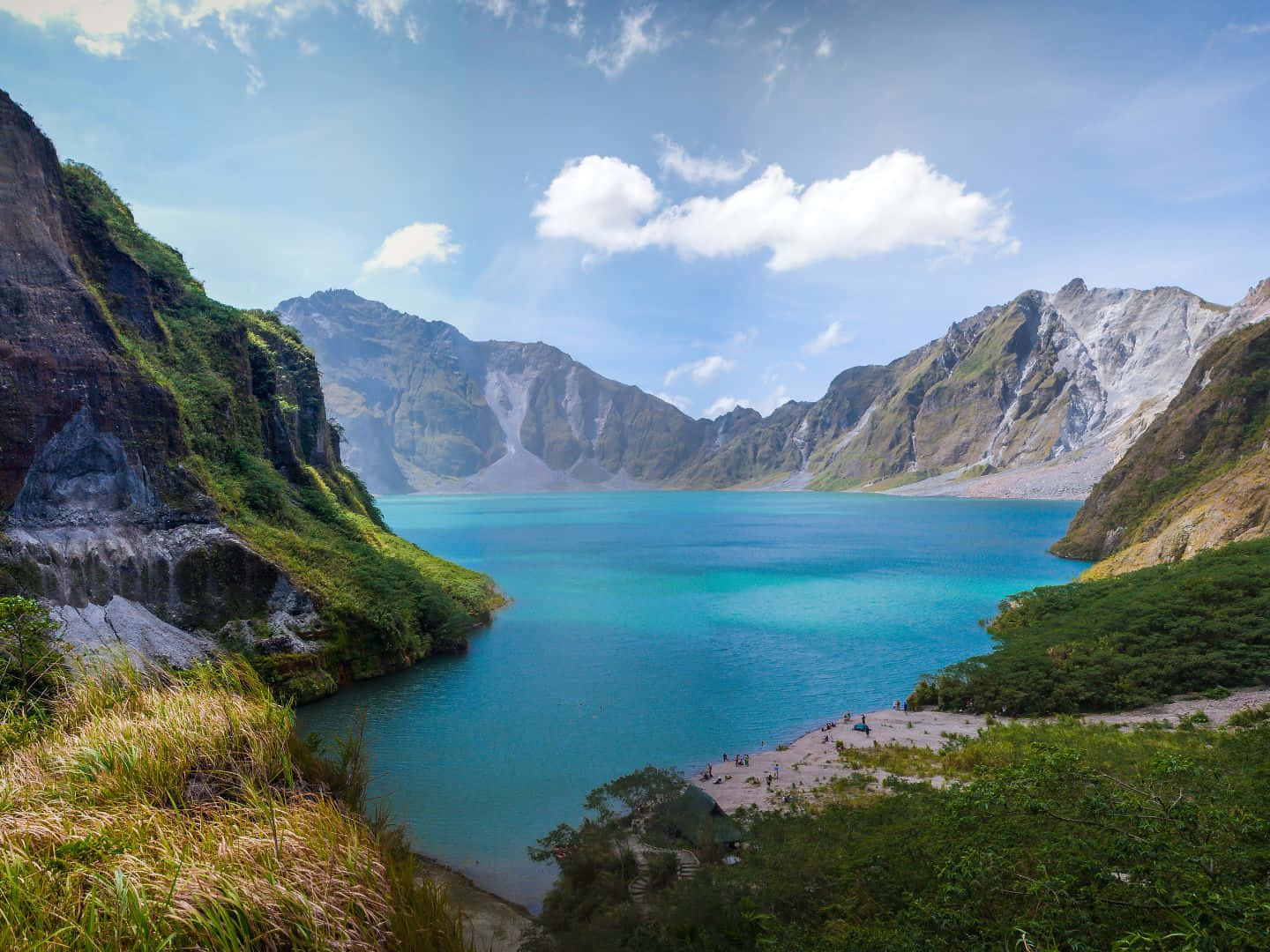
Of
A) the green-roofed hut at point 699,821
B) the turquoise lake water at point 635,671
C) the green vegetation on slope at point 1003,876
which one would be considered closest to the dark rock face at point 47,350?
the turquoise lake water at point 635,671

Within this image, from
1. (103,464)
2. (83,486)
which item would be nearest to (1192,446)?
(103,464)

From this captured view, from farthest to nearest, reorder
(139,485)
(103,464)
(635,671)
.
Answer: (635,671) < (139,485) < (103,464)

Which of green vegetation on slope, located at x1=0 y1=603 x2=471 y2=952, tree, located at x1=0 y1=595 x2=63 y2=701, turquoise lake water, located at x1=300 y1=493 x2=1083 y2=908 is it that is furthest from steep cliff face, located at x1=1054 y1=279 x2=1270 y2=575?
tree, located at x1=0 y1=595 x2=63 y2=701

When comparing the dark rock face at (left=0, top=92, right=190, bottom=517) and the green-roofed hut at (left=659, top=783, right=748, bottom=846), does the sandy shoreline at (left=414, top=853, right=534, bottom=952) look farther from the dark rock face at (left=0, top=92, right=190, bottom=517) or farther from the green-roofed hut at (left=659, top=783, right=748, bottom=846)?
the dark rock face at (left=0, top=92, right=190, bottom=517)

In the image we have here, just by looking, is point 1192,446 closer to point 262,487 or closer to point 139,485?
point 262,487

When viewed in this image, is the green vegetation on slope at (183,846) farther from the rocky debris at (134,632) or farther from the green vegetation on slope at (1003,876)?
the rocky debris at (134,632)

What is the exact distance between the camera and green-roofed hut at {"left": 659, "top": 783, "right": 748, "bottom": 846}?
1538 cm

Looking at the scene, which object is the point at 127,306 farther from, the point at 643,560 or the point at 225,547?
the point at 643,560

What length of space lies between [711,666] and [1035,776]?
27.0 metres

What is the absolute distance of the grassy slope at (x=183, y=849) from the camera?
4.37 meters

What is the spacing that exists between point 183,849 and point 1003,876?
365 inches

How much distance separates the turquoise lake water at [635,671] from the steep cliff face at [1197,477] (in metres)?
6.77

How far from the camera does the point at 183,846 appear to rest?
5211mm

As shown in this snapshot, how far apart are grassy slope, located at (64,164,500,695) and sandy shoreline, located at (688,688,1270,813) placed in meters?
19.8
